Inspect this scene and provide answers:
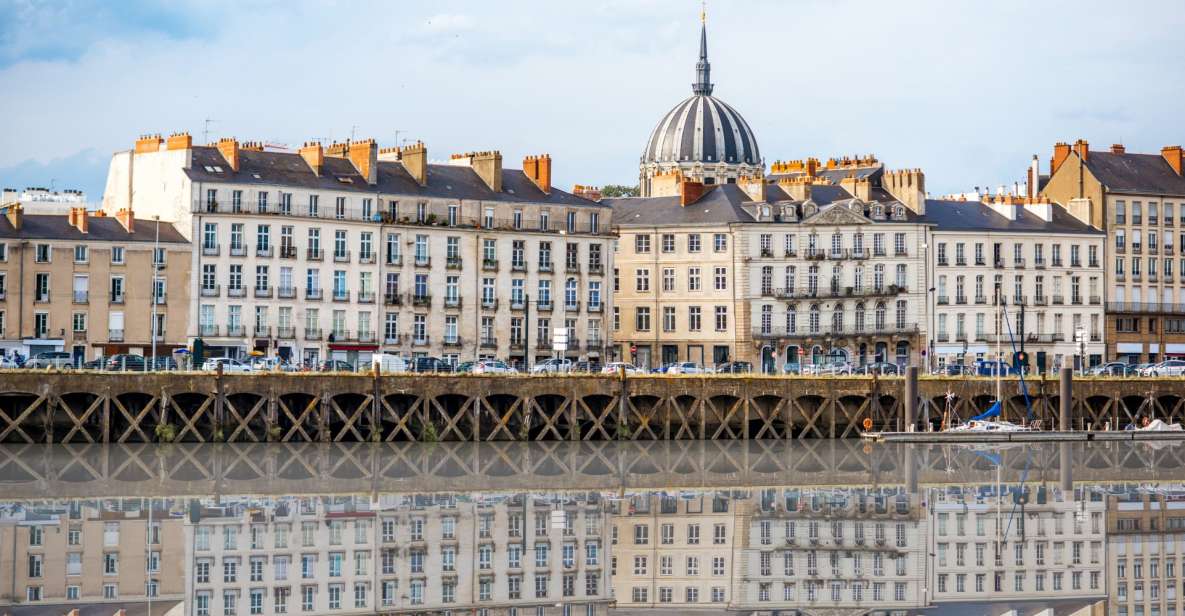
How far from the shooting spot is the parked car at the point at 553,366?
77.4m

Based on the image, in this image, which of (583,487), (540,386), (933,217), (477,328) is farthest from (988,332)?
(583,487)

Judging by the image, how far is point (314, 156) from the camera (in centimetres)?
8719

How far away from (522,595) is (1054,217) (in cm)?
6904

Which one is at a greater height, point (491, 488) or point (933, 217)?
point (933, 217)

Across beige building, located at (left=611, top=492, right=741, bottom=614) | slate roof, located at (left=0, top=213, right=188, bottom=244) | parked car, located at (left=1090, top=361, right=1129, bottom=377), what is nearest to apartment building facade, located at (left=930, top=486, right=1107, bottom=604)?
beige building, located at (left=611, top=492, right=741, bottom=614)

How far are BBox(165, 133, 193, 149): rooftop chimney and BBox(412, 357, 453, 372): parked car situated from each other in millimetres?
13553

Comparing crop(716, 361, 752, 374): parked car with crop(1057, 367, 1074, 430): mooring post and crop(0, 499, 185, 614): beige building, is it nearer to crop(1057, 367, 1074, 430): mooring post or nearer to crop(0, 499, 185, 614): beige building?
crop(1057, 367, 1074, 430): mooring post

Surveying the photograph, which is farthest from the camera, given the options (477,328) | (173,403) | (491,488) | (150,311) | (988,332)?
(988,332)

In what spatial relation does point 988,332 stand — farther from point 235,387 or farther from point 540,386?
point 235,387

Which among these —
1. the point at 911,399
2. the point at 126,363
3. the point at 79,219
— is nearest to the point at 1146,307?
the point at 911,399

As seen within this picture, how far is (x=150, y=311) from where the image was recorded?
81.6m

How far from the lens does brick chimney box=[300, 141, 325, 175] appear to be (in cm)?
8688

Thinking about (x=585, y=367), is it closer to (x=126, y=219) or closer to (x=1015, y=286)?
(x=126, y=219)

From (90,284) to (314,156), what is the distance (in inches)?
459
